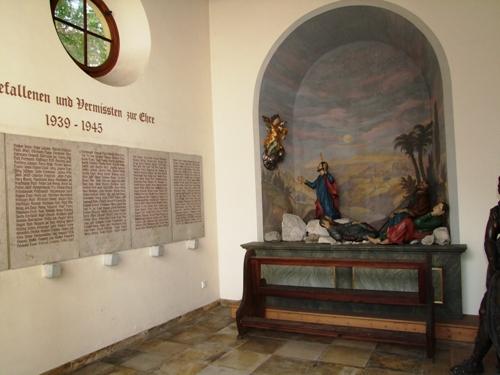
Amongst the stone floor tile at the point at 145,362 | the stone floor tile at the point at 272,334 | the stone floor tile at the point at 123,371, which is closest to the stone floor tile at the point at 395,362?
the stone floor tile at the point at 272,334

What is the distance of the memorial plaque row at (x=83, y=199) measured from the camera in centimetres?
306

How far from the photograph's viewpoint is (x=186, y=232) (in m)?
4.91

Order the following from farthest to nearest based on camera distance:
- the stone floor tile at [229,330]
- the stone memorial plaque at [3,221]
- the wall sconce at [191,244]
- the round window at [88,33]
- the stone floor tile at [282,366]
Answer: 1. the wall sconce at [191,244]
2. the stone floor tile at [229,330]
3. the round window at [88,33]
4. the stone floor tile at [282,366]
5. the stone memorial plaque at [3,221]

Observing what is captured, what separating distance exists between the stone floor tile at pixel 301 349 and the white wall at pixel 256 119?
5.01 feet

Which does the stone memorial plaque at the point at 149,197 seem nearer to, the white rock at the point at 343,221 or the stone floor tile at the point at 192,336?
the stone floor tile at the point at 192,336

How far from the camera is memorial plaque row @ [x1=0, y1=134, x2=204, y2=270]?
3064 mm

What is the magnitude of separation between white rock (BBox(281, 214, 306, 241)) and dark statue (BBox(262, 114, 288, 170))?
2.62 feet

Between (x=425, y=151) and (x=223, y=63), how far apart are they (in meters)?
3.05

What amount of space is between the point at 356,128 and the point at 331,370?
3609 mm

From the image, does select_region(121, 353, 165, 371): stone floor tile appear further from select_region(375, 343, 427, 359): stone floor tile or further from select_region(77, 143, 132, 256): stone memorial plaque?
select_region(375, 343, 427, 359): stone floor tile

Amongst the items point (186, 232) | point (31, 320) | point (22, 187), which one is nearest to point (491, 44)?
point (186, 232)

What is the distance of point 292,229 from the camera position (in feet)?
17.2

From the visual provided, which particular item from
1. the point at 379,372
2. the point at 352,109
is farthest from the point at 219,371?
the point at 352,109

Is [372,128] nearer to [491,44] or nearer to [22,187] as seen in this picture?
[491,44]
